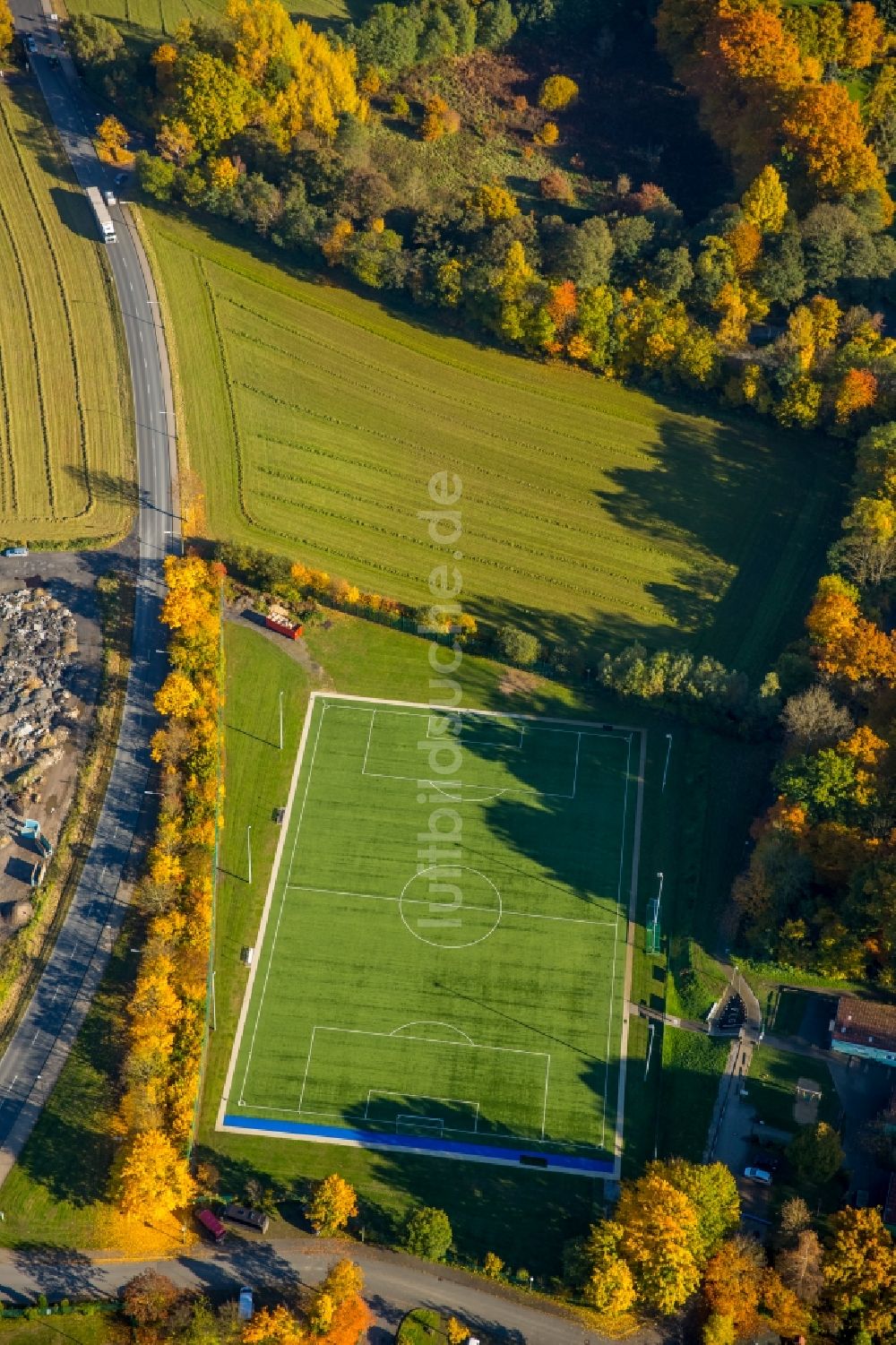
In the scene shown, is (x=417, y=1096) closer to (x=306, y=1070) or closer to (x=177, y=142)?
(x=306, y=1070)

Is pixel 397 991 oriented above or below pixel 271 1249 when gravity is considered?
above

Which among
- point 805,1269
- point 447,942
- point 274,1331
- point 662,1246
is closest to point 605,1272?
point 662,1246

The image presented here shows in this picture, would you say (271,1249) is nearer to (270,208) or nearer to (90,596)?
(90,596)

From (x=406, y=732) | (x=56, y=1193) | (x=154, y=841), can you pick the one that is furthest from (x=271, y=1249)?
(x=406, y=732)

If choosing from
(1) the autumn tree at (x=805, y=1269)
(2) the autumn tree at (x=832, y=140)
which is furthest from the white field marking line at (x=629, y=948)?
(2) the autumn tree at (x=832, y=140)

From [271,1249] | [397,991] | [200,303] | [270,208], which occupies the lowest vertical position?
[271,1249]

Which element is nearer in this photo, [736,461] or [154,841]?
[154,841]
